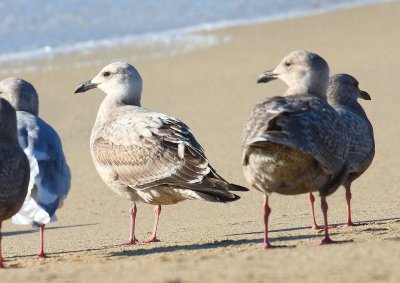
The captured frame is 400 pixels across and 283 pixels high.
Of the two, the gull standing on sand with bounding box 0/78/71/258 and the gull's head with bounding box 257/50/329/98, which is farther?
the gull standing on sand with bounding box 0/78/71/258

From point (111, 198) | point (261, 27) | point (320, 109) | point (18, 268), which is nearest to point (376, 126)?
point (111, 198)

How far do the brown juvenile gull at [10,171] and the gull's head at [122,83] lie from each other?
244 cm

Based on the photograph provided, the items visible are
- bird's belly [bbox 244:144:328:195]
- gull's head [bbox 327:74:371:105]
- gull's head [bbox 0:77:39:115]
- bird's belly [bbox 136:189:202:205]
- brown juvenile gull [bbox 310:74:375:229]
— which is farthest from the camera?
gull's head [bbox 327:74:371:105]

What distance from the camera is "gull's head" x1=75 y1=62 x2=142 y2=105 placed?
34.9 ft

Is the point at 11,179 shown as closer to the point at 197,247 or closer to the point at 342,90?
the point at 197,247

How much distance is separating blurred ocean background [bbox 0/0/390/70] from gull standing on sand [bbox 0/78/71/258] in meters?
11.3

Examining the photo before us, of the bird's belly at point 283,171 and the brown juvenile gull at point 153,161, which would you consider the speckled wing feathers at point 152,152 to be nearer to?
the brown juvenile gull at point 153,161

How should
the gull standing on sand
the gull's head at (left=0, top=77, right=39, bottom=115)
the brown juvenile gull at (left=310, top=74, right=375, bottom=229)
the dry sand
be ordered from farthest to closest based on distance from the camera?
the gull's head at (left=0, top=77, right=39, bottom=115), the brown juvenile gull at (left=310, top=74, right=375, bottom=229), the gull standing on sand, the dry sand

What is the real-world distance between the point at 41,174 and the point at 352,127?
9.17 ft

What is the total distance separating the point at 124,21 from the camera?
24.4 metres

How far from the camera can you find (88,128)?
15.4 m

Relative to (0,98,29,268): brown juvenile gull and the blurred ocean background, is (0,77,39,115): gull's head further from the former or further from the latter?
the blurred ocean background

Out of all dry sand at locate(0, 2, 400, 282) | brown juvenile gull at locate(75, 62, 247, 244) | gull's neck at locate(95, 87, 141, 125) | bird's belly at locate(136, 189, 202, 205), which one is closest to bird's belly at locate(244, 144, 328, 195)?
dry sand at locate(0, 2, 400, 282)

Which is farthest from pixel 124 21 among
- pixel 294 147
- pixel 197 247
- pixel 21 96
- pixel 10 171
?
pixel 294 147
